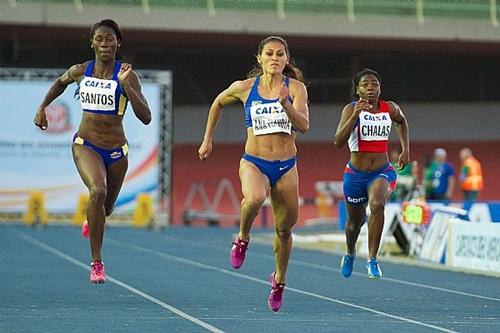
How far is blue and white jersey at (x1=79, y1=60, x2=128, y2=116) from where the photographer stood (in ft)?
41.2

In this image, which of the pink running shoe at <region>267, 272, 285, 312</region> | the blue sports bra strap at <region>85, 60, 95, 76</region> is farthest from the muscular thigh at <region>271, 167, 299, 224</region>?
the blue sports bra strap at <region>85, 60, 95, 76</region>

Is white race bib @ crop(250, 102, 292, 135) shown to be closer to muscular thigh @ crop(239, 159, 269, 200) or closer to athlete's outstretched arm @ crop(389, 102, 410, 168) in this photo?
muscular thigh @ crop(239, 159, 269, 200)

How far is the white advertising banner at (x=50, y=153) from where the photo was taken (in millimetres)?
39156

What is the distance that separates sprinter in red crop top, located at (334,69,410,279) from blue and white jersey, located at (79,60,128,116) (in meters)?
3.26

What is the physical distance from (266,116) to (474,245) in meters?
9.51

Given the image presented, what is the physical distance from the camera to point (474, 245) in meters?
20.8

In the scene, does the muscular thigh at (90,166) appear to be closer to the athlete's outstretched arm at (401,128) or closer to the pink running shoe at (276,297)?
the pink running shoe at (276,297)

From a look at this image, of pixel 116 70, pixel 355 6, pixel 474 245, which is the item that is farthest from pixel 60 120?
pixel 116 70

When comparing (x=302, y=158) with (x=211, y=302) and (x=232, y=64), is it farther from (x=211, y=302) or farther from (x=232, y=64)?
(x=211, y=302)

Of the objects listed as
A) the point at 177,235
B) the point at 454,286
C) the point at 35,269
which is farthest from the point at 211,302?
the point at 177,235

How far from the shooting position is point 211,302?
45.3ft

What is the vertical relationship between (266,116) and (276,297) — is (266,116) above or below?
above

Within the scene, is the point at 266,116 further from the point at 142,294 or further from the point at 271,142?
the point at 142,294

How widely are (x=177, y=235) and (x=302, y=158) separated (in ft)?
38.5
